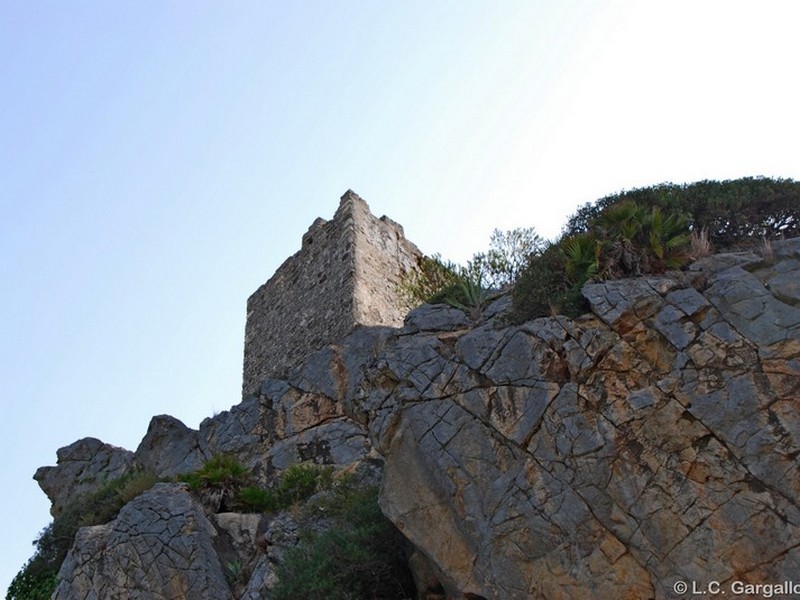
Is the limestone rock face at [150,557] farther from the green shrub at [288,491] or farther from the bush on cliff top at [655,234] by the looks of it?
the bush on cliff top at [655,234]

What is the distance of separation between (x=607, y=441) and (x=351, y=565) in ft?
12.7

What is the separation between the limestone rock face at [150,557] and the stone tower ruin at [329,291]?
5.55 m

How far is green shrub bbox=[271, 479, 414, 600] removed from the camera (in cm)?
1109

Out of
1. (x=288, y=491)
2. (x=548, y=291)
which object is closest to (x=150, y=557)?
(x=288, y=491)

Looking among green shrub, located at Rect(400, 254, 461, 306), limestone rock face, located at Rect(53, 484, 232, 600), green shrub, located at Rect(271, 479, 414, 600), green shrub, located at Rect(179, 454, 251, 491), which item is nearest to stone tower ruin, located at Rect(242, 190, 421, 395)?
green shrub, located at Rect(400, 254, 461, 306)

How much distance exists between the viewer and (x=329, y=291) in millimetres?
20297

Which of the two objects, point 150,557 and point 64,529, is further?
point 64,529

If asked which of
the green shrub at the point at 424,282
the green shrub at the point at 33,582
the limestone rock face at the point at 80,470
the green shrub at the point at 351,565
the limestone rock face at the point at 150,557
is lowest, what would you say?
the green shrub at the point at 351,565

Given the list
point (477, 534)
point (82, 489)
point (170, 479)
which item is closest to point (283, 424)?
point (170, 479)

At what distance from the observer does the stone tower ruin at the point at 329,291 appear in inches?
775

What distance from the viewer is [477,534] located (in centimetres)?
975

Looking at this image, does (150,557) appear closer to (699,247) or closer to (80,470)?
(80,470)

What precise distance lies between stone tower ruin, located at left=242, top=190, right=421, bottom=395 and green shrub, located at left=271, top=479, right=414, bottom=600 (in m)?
7.34

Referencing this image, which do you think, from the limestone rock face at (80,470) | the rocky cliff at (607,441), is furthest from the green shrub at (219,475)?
the limestone rock face at (80,470)
